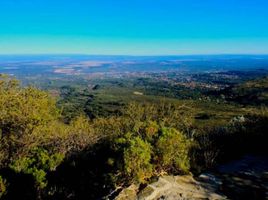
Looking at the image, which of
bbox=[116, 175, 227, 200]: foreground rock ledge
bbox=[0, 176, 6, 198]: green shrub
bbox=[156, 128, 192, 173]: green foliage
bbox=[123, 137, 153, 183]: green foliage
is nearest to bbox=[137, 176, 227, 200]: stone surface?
bbox=[116, 175, 227, 200]: foreground rock ledge

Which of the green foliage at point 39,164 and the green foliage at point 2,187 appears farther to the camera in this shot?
the green foliage at point 39,164

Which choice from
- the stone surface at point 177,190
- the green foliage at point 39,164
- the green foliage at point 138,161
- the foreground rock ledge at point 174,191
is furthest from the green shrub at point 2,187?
the stone surface at point 177,190

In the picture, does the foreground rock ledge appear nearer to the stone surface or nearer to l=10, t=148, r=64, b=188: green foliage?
the stone surface

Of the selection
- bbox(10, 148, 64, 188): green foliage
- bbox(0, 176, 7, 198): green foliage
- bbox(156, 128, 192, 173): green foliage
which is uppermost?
bbox(156, 128, 192, 173): green foliage

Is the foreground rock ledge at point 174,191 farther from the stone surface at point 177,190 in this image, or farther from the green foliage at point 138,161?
the green foliage at point 138,161

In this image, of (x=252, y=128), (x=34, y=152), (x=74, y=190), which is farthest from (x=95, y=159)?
(x=252, y=128)

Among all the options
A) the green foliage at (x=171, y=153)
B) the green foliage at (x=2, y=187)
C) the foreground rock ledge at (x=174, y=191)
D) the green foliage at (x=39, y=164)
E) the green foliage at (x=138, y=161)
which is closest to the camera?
the foreground rock ledge at (x=174, y=191)

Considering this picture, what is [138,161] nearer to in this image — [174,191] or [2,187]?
[174,191]

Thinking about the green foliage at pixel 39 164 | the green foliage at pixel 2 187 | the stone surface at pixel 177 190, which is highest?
the stone surface at pixel 177 190
